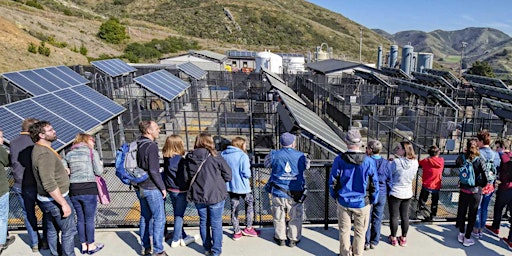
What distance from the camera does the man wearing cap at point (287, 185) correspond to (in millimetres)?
4980

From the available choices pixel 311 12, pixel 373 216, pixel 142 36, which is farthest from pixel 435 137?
pixel 311 12

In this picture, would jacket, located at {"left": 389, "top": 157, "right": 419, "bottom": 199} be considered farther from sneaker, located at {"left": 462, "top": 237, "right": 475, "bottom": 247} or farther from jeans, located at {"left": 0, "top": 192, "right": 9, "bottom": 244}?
jeans, located at {"left": 0, "top": 192, "right": 9, "bottom": 244}

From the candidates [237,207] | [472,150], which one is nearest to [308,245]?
[237,207]

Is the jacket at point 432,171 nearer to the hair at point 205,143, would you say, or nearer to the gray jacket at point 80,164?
the hair at point 205,143

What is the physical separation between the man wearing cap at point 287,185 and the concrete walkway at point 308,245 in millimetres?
338

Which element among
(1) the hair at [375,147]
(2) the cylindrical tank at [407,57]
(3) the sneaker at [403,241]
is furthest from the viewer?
(2) the cylindrical tank at [407,57]

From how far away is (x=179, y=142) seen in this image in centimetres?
484

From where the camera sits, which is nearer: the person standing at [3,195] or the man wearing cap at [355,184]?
the man wearing cap at [355,184]

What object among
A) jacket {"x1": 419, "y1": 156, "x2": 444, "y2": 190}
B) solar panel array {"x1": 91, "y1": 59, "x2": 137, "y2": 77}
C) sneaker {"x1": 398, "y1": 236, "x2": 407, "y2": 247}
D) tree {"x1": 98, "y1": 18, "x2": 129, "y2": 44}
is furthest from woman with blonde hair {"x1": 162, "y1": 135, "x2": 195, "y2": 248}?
tree {"x1": 98, "y1": 18, "x2": 129, "y2": 44}

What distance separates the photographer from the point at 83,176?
4.68 meters

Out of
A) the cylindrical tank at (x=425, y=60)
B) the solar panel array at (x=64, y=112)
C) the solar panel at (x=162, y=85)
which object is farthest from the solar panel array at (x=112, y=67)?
the cylindrical tank at (x=425, y=60)

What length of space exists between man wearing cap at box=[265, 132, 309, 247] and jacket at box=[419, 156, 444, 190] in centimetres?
247

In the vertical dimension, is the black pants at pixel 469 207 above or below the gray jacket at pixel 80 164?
below

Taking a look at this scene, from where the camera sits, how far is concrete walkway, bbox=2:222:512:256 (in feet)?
17.1
